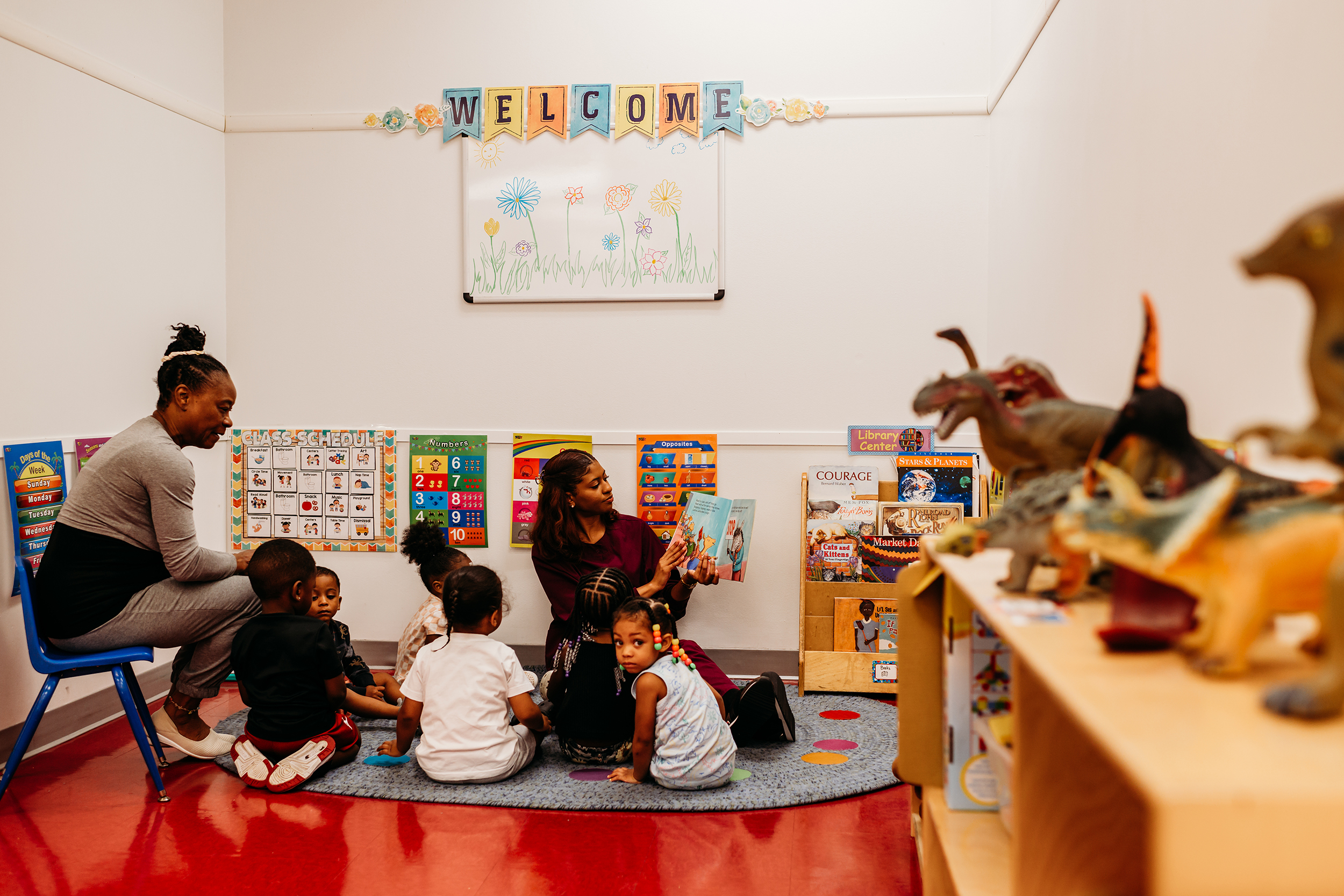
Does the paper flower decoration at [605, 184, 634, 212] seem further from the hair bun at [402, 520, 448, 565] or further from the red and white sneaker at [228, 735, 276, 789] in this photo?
the red and white sneaker at [228, 735, 276, 789]

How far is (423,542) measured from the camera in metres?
3.61

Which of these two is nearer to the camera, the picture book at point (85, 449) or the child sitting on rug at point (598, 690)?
the child sitting on rug at point (598, 690)

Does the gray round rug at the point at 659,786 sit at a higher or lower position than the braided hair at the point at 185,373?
lower

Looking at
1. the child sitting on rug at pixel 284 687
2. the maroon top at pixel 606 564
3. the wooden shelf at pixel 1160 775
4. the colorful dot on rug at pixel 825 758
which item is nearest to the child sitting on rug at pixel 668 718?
the colorful dot on rug at pixel 825 758

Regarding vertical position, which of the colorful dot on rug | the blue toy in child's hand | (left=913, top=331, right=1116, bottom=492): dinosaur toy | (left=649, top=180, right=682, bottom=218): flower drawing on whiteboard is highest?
(left=649, top=180, right=682, bottom=218): flower drawing on whiteboard

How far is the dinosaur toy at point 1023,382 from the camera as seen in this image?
1619mm

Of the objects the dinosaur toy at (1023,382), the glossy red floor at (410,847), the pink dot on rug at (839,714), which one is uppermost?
the dinosaur toy at (1023,382)

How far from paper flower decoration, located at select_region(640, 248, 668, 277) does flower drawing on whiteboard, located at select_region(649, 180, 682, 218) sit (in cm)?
15

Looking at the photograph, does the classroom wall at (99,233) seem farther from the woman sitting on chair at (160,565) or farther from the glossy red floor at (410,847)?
the glossy red floor at (410,847)

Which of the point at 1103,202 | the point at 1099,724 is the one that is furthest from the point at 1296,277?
the point at 1103,202

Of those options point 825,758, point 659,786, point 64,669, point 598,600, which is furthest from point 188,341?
point 825,758

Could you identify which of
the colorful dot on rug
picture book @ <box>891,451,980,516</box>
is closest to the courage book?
picture book @ <box>891,451,980,516</box>

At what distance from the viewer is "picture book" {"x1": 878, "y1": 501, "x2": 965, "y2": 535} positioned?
3400mm

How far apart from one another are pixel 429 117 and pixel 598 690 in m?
2.55
